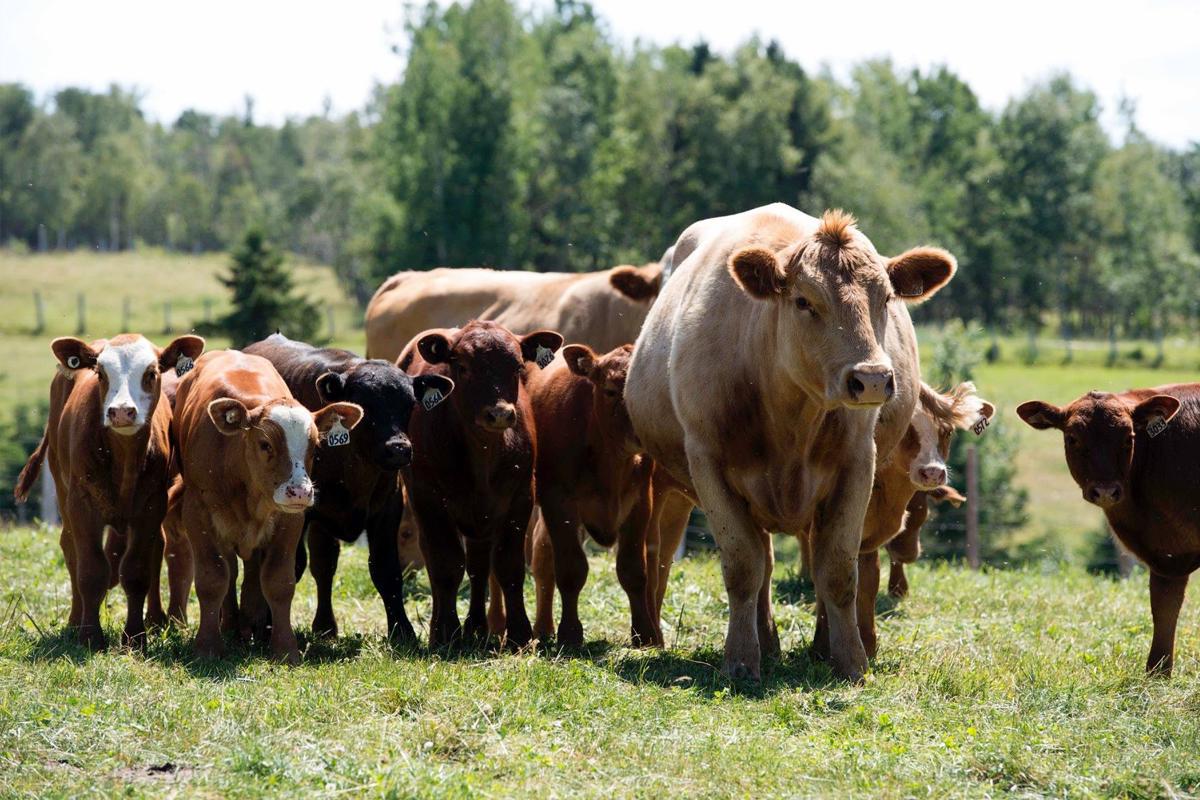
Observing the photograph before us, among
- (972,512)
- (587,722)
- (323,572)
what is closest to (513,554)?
(323,572)

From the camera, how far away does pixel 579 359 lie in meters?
8.98

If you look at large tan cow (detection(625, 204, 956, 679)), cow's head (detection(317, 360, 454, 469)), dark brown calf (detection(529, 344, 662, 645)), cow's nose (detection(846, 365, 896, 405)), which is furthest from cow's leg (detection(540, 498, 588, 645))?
cow's nose (detection(846, 365, 896, 405))

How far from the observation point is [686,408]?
7.97 metres

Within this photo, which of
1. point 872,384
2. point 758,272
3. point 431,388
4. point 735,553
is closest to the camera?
point 872,384

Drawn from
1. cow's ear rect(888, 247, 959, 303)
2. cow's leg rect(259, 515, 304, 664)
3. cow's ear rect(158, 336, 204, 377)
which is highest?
cow's ear rect(888, 247, 959, 303)

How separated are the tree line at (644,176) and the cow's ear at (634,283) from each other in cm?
2179

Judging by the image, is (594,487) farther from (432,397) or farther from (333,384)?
(333,384)

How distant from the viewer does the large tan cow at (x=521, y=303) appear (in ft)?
45.5

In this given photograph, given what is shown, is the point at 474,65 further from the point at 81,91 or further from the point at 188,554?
the point at 81,91

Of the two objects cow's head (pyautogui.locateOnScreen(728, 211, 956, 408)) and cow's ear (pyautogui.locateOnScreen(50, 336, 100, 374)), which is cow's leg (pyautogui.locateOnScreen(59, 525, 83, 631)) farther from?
cow's head (pyautogui.locateOnScreen(728, 211, 956, 408))

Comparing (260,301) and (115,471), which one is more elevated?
(260,301)

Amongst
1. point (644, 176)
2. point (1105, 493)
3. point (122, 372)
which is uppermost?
point (644, 176)

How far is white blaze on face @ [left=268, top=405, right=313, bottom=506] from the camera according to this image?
7664mm

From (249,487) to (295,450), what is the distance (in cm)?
Answer: 49
